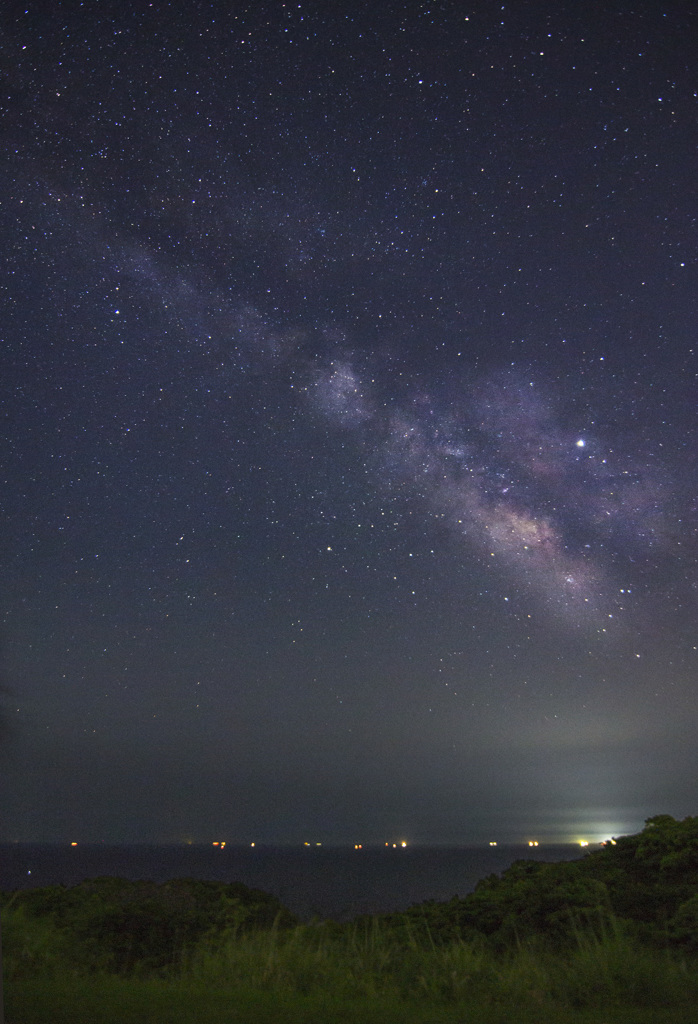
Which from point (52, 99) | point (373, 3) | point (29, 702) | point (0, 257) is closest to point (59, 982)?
point (29, 702)

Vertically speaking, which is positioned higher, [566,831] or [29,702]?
[29,702]

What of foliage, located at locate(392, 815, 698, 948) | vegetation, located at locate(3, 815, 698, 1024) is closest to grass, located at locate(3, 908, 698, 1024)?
vegetation, located at locate(3, 815, 698, 1024)

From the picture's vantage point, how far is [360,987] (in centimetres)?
423

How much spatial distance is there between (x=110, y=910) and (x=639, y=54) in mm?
8491

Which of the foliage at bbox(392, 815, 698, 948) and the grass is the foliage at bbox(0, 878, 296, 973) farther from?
the foliage at bbox(392, 815, 698, 948)

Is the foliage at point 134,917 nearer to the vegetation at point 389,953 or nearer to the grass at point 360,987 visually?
the vegetation at point 389,953

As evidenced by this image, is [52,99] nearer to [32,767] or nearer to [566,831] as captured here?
[32,767]

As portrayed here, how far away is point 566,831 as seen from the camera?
138500 millimetres

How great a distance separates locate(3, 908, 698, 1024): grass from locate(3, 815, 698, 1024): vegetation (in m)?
0.01

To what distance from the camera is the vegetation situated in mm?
3730

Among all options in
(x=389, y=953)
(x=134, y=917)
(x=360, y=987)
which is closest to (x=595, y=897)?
(x=389, y=953)

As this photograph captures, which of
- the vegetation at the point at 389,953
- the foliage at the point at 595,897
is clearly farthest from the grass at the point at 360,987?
the foliage at the point at 595,897

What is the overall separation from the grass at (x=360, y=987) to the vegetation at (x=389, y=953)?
1 cm

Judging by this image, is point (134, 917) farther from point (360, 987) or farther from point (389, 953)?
point (360, 987)
